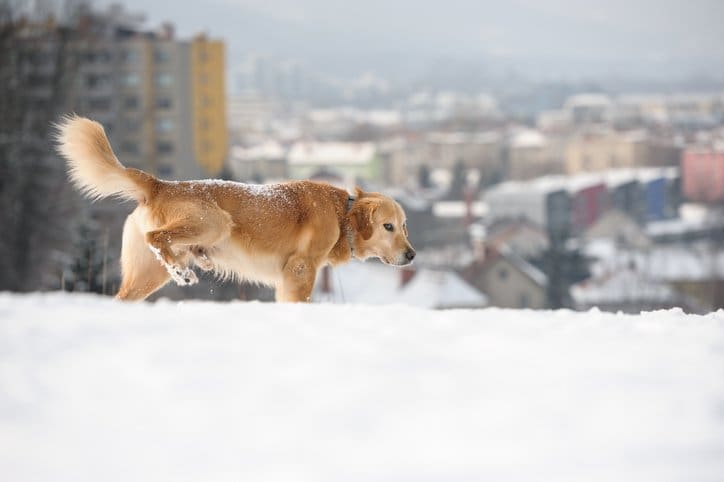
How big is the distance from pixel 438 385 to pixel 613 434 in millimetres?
785

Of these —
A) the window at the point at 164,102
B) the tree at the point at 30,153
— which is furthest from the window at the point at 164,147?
the tree at the point at 30,153

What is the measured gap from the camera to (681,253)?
92562 millimetres

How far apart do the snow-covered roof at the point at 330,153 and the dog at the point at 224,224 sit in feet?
521

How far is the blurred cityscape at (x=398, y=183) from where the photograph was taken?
154 ft

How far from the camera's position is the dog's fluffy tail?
7527 mm

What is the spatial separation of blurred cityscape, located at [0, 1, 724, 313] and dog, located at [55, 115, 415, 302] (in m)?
0.63

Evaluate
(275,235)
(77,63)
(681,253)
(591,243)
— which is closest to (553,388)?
(275,235)

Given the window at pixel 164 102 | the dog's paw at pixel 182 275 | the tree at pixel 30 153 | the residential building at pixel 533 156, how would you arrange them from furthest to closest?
the residential building at pixel 533 156 < the window at pixel 164 102 < the tree at pixel 30 153 < the dog's paw at pixel 182 275

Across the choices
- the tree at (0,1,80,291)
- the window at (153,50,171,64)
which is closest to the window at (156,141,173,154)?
the window at (153,50,171,64)

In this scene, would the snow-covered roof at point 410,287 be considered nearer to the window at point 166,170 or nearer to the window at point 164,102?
the window at point 166,170

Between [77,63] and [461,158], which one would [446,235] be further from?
[461,158]

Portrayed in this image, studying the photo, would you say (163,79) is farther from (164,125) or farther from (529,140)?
(529,140)

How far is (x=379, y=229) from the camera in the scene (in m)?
8.77

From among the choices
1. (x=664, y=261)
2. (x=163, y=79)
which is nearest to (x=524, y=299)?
(x=664, y=261)
